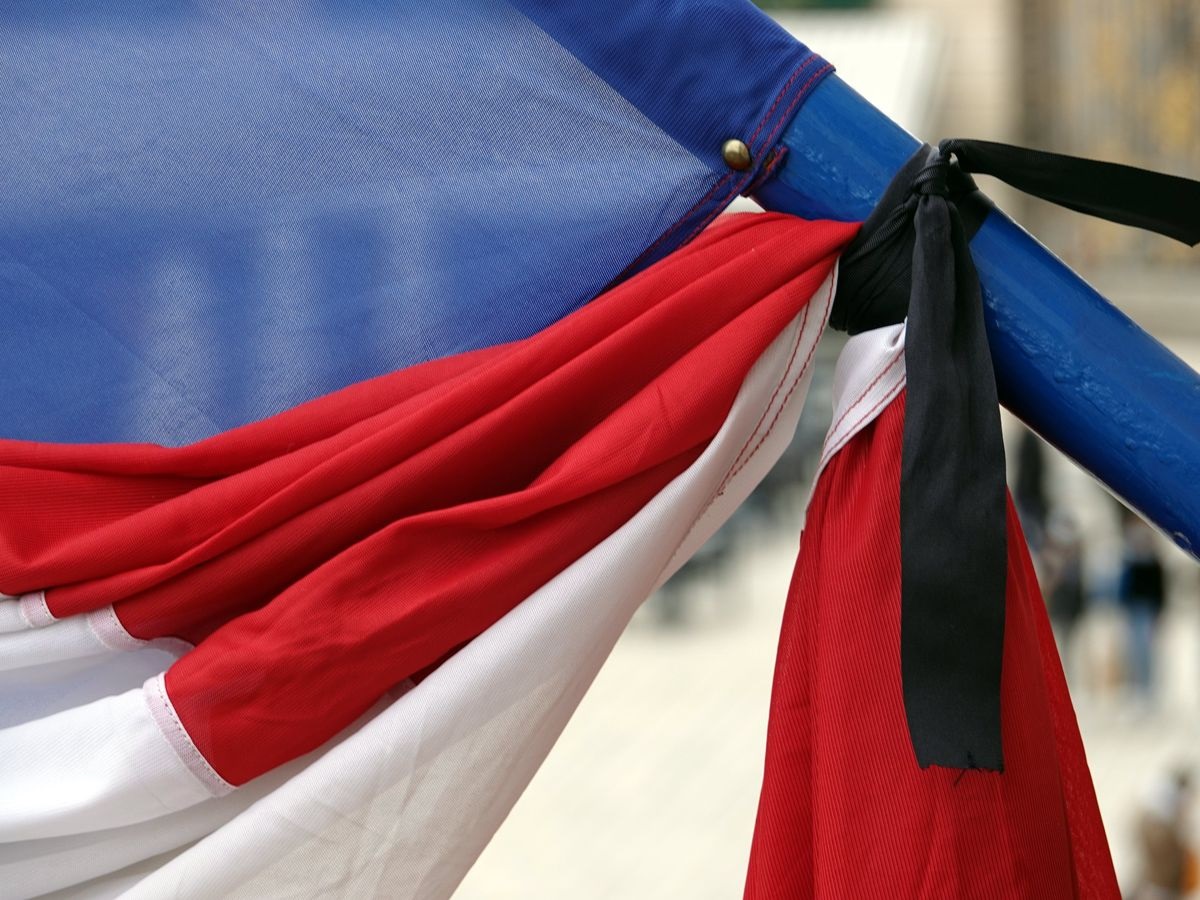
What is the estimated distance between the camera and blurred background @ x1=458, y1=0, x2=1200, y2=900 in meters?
6.85

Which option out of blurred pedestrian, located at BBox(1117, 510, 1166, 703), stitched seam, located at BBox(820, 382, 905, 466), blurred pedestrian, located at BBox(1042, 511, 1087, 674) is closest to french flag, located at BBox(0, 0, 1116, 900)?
stitched seam, located at BBox(820, 382, 905, 466)

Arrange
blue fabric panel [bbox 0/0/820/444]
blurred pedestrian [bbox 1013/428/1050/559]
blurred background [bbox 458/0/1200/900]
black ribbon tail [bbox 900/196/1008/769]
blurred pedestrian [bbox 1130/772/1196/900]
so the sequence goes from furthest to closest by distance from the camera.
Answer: blurred pedestrian [bbox 1013/428/1050/559]
blurred background [bbox 458/0/1200/900]
blurred pedestrian [bbox 1130/772/1196/900]
blue fabric panel [bbox 0/0/820/444]
black ribbon tail [bbox 900/196/1008/769]

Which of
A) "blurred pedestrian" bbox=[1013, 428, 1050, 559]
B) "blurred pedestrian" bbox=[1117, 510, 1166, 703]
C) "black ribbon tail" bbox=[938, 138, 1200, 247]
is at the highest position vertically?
"blurred pedestrian" bbox=[1013, 428, 1050, 559]

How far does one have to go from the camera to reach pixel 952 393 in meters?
1.08

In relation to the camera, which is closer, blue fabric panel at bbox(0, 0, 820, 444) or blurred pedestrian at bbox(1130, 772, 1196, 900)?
blue fabric panel at bbox(0, 0, 820, 444)

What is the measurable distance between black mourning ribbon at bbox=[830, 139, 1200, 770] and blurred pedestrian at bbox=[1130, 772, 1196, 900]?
4084 mm

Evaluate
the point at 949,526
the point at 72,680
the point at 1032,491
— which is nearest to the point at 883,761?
the point at 949,526

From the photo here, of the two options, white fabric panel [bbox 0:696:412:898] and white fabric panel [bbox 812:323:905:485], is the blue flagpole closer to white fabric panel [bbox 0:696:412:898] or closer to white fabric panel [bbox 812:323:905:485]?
white fabric panel [bbox 812:323:905:485]

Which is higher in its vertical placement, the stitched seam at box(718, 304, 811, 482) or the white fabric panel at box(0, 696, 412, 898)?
the stitched seam at box(718, 304, 811, 482)

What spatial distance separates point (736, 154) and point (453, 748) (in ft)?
1.63

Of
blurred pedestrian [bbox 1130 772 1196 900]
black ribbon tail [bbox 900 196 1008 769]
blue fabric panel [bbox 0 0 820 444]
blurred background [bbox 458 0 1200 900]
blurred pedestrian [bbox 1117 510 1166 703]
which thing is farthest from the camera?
blurred pedestrian [bbox 1117 510 1166 703]

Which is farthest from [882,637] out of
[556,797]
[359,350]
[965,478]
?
[556,797]

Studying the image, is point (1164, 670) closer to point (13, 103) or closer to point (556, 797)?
point (556, 797)

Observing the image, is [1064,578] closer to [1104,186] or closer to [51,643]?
[1104,186]
